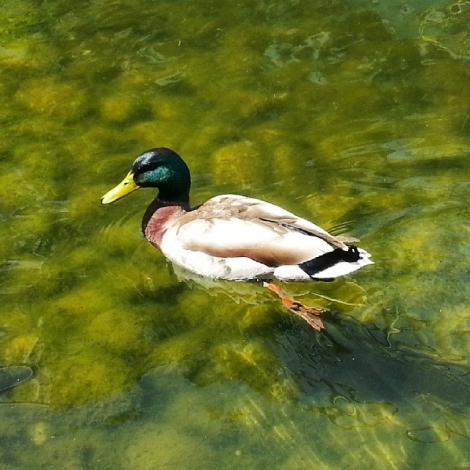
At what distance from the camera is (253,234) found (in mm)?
4914

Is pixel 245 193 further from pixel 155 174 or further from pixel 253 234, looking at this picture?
pixel 253 234

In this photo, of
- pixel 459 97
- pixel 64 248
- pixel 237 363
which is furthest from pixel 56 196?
pixel 459 97

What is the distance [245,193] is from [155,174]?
68 centimetres

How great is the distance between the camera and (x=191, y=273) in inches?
205

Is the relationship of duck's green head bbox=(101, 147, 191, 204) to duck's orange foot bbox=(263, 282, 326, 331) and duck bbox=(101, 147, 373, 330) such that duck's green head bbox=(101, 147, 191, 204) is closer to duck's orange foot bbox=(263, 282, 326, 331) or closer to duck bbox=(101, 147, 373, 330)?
duck bbox=(101, 147, 373, 330)

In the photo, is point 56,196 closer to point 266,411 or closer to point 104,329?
point 104,329

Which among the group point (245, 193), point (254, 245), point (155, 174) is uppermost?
point (155, 174)

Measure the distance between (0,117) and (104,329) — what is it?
2687 mm

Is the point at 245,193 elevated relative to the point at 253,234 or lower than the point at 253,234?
lower

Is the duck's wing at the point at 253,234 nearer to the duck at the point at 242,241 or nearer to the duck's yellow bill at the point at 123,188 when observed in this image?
the duck at the point at 242,241

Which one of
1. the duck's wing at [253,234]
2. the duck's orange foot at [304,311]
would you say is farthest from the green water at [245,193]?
the duck's wing at [253,234]

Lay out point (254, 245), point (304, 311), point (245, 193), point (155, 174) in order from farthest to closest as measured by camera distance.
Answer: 1. point (245, 193)
2. point (155, 174)
3. point (254, 245)
4. point (304, 311)

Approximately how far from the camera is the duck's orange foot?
4590mm

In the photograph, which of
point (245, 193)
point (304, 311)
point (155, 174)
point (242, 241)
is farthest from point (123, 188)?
point (304, 311)
